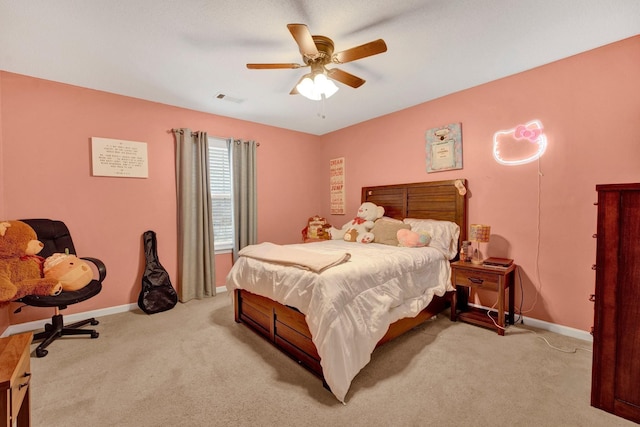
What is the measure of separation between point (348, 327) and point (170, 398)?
117cm

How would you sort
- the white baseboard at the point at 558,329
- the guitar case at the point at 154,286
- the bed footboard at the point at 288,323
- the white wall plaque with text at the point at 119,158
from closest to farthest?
the bed footboard at the point at 288,323 → the white baseboard at the point at 558,329 → the white wall plaque with text at the point at 119,158 → the guitar case at the point at 154,286

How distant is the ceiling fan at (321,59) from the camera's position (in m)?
1.77

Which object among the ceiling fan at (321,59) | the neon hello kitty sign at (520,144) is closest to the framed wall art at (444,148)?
the neon hello kitty sign at (520,144)

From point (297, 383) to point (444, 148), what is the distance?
9.30 ft

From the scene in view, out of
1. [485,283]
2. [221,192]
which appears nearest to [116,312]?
[221,192]

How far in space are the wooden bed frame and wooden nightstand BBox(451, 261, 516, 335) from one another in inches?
7.0

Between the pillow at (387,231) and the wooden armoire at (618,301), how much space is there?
173 centimetres

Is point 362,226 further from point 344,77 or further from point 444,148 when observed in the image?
point 344,77

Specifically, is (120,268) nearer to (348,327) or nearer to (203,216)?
(203,216)

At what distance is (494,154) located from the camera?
284 centimetres

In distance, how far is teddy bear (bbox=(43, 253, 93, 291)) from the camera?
2236mm

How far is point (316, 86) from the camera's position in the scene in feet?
7.16

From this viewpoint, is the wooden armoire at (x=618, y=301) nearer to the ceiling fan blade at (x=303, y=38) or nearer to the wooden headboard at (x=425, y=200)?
the wooden headboard at (x=425, y=200)

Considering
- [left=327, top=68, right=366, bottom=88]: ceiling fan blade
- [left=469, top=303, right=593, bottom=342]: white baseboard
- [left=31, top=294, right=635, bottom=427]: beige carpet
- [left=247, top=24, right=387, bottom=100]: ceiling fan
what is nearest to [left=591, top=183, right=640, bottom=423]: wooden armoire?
[left=31, top=294, right=635, bottom=427]: beige carpet
